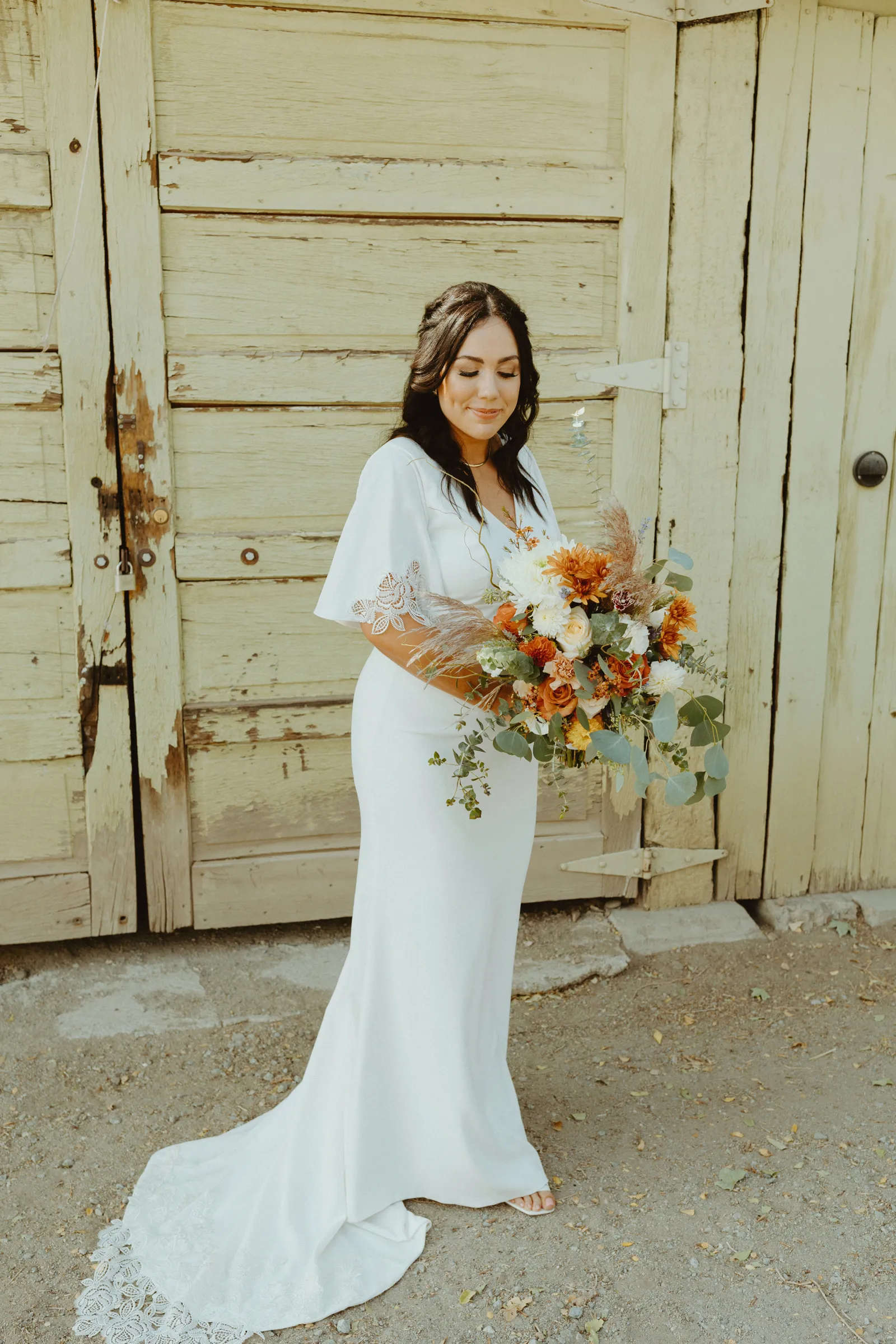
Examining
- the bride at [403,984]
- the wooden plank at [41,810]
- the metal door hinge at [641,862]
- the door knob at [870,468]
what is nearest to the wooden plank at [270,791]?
the wooden plank at [41,810]

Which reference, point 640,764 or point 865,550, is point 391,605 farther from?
point 865,550

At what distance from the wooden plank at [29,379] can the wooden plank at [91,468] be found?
37mm

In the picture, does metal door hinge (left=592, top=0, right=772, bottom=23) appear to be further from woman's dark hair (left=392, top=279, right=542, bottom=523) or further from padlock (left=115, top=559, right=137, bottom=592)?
padlock (left=115, top=559, right=137, bottom=592)

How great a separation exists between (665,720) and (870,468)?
216 centimetres

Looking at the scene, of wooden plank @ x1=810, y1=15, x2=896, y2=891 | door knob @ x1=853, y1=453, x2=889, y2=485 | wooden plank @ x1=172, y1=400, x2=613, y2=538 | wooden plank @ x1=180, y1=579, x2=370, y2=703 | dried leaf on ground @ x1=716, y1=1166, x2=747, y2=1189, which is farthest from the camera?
door knob @ x1=853, y1=453, x2=889, y2=485

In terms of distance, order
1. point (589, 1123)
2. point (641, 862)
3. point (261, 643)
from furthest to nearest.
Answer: point (641, 862)
point (261, 643)
point (589, 1123)

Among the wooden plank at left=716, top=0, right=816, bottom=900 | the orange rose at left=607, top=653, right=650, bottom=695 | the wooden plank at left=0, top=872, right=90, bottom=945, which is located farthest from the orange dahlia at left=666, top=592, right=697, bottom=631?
the wooden plank at left=0, top=872, right=90, bottom=945

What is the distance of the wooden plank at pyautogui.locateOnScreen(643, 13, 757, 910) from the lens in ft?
11.2

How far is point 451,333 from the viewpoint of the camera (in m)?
2.25

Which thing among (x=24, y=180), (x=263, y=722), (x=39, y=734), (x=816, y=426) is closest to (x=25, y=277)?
(x=24, y=180)

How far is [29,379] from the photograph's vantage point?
321 centimetres

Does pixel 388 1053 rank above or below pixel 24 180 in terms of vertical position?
below

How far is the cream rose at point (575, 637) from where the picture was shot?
77.7 inches

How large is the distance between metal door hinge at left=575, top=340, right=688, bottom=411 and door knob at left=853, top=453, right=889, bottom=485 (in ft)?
2.16
